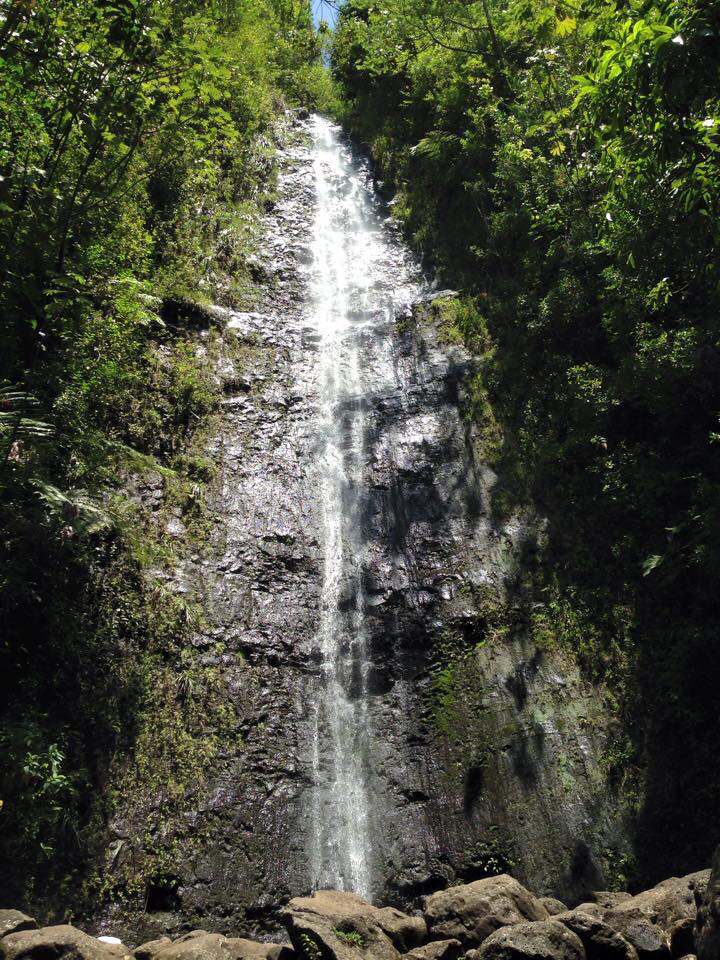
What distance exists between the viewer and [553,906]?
6.06m

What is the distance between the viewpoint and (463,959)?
5.09 m

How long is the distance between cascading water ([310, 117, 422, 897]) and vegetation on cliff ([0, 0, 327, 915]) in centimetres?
146

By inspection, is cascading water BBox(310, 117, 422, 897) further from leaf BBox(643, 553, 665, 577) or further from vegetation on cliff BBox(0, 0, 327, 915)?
leaf BBox(643, 553, 665, 577)

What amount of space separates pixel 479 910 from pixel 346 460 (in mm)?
6480

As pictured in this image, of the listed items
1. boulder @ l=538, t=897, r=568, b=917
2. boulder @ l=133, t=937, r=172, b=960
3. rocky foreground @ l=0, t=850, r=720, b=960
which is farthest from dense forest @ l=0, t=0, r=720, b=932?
rocky foreground @ l=0, t=850, r=720, b=960

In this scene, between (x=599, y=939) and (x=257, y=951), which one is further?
(x=257, y=951)

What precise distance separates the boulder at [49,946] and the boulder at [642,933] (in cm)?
360

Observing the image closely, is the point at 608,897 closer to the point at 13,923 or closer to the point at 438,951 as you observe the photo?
the point at 438,951

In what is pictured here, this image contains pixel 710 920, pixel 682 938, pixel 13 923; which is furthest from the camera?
pixel 682 938

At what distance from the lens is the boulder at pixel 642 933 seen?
16.0ft

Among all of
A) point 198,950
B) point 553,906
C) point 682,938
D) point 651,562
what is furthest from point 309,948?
point 651,562

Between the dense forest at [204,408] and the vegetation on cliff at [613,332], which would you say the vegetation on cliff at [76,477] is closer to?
the dense forest at [204,408]

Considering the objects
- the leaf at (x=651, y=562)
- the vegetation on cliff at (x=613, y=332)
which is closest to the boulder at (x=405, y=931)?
the vegetation on cliff at (x=613, y=332)

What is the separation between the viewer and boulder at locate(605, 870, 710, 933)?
16.8ft
